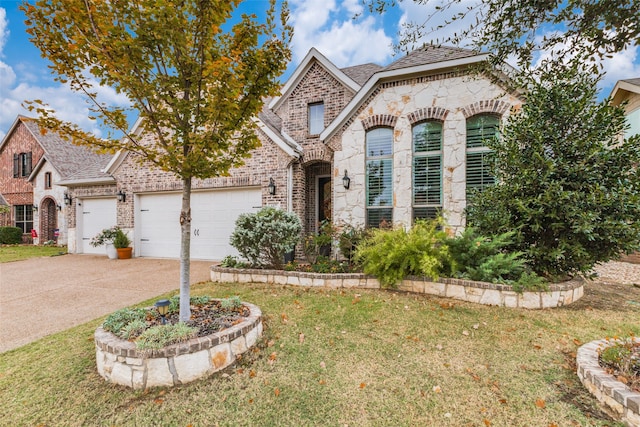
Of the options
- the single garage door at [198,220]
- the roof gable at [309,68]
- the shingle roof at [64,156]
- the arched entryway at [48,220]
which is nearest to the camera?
the roof gable at [309,68]

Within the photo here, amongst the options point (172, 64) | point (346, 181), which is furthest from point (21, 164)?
point (172, 64)

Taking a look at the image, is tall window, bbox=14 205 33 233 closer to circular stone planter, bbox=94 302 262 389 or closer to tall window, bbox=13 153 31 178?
tall window, bbox=13 153 31 178

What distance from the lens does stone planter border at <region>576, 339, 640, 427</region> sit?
2.22m

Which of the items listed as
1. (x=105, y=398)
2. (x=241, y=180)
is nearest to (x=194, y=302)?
(x=105, y=398)

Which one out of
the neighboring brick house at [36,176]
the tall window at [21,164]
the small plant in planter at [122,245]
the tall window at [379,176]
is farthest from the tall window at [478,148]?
the tall window at [21,164]

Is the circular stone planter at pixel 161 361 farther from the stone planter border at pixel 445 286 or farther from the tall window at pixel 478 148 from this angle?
the tall window at pixel 478 148

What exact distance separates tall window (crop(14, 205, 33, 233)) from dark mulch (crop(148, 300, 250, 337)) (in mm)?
19887

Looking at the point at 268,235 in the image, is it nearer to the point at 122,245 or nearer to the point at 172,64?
the point at 172,64

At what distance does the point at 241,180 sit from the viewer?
939 cm

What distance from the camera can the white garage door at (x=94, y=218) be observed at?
38.8 feet

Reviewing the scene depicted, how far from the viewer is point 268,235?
6324 millimetres

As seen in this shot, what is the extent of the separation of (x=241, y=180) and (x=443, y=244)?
20.9 ft

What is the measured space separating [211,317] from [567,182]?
5609 mm

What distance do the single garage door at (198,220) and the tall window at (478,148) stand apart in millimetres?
5968
